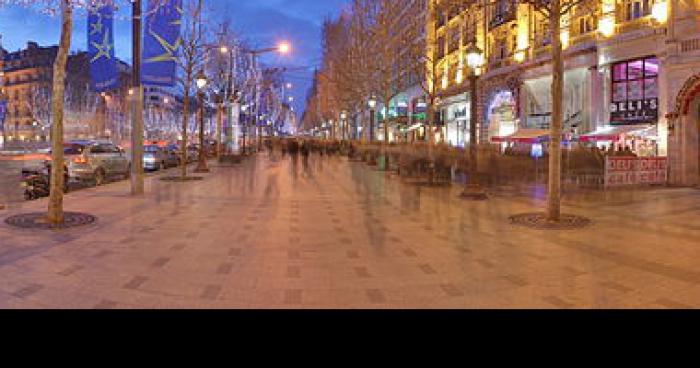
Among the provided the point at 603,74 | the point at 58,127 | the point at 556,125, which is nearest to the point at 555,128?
the point at 556,125

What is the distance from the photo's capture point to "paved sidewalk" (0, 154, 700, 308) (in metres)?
6.49

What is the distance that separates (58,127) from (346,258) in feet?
20.7

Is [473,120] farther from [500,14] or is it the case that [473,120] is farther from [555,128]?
[500,14]

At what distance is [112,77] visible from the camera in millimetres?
17422

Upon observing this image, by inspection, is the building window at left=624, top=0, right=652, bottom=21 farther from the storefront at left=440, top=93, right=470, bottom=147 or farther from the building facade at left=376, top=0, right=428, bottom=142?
the storefront at left=440, top=93, right=470, bottom=147

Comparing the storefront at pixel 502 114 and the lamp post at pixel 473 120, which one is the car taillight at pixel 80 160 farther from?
the storefront at pixel 502 114

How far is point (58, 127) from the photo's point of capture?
11.2 m

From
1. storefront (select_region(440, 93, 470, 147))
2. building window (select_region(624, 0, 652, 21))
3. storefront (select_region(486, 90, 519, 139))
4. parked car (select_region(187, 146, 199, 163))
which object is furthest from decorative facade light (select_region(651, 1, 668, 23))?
parked car (select_region(187, 146, 199, 163))

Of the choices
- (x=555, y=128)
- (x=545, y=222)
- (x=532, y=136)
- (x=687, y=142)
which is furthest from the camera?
(x=532, y=136)

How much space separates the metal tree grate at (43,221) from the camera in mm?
10812

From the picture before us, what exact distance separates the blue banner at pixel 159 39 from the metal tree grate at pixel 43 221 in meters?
7.53

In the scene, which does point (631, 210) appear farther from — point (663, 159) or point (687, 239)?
point (663, 159)

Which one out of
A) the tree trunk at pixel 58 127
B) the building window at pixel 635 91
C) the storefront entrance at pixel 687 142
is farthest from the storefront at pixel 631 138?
the tree trunk at pixel 58 127

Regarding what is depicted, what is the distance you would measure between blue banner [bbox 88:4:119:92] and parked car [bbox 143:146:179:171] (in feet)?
51.5
